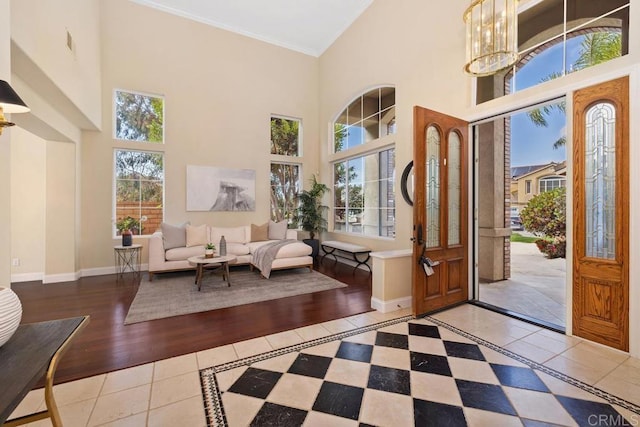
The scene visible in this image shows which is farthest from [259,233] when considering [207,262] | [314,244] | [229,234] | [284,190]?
[207,262]

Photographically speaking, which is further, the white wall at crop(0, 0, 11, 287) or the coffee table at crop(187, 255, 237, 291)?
the coffee table at crop(187, 255, 237, 291)

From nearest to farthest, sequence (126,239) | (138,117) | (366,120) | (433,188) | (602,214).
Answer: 1. (602,214)
2. (433,188)
3. (126,239)
4. (138,117)
5. (366,120)

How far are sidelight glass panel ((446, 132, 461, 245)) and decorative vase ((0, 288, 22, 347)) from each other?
363 cm

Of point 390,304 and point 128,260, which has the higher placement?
point 128,260

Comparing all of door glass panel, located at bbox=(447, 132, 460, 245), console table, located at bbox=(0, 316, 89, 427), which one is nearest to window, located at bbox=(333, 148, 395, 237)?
door glass panel, located at bbox=(447, 132, 460, 245)

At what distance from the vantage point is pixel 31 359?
1124 mm

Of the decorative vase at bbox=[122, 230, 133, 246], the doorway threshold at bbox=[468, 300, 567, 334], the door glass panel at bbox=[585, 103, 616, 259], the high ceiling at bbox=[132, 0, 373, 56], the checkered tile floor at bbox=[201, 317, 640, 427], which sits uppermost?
the high ceiling at bbox=[132, 0, 373, 56]

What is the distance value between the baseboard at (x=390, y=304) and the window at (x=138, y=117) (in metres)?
5.09

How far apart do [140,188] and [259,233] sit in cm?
246

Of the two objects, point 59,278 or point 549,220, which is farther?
point 549,220

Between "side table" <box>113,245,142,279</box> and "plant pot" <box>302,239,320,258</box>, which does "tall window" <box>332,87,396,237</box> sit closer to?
"plant pot" <box>302,239,320,258</box>

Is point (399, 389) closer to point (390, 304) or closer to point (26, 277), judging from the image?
point (390, 304)

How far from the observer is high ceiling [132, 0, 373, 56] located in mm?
5324

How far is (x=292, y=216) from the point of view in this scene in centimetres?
688
